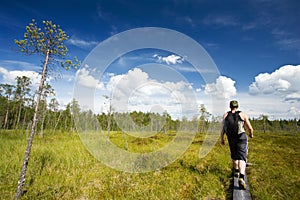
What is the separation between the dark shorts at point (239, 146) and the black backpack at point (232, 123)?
17 centimetres

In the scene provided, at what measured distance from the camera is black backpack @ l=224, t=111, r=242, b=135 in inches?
201

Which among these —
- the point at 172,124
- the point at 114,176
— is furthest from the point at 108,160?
the point at 172,124

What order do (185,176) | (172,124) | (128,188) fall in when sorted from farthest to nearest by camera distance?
(172,124), (185,176), (128,188)

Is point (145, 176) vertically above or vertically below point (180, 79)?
below

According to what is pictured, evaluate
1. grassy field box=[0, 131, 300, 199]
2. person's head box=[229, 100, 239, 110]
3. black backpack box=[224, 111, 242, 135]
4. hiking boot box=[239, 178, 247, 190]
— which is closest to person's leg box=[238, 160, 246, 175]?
hiking boot box=[239, 178, 247, 190]

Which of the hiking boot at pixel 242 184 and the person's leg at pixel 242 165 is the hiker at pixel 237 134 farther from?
the hiking boot at pixel 242 184

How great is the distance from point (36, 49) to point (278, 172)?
8.42 m

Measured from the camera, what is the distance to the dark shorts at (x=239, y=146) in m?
4.99

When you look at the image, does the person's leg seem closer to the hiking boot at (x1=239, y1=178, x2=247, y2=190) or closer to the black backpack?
the hiking boot at (x1=239, y1=178, x2=247, y2=190)

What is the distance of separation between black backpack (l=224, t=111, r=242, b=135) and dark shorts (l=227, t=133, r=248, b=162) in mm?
165

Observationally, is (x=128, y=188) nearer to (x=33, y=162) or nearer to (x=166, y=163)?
(x=166, y=163)

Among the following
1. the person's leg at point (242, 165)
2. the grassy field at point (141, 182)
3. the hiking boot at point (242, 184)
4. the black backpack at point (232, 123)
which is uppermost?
the black backpack at point (232, 123)

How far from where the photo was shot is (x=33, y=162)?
27.2 feet

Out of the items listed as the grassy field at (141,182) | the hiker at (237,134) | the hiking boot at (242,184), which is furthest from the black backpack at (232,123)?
the grassy field at (141,182)
